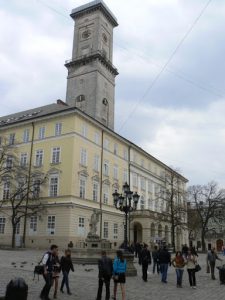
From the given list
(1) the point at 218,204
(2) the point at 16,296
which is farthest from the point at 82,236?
(2) the point at 16,296

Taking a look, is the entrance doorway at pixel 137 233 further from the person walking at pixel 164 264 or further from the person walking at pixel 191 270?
the person walking at pixel 191 270

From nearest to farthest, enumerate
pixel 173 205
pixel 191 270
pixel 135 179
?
pixel 191 270 < pixel 173 205 < pixel 135 179

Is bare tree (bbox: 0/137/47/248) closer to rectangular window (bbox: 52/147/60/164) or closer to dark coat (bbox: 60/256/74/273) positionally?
rectangular window (bbox: 52/147/60/164)

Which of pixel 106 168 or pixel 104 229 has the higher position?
pixel 106 168

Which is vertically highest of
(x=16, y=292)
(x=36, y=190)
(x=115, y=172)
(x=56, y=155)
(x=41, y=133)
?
(x=41, y=133)

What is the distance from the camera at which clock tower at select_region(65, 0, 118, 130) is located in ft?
224

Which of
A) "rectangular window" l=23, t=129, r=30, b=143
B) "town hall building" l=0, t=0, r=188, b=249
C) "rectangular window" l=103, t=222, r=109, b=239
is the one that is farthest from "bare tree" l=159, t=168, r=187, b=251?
"rectangular window" l=23, t=129, r=30, b=143

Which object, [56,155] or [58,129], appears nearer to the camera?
[56,155]

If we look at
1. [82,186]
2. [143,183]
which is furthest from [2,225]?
[143,183]

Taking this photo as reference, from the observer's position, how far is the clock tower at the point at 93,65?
68.4 metres

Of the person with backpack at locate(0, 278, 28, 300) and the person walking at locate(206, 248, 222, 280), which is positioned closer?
the person with backpack at locate(0, 278, 28, 300)

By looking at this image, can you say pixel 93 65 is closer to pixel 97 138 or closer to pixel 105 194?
pixel 97 138

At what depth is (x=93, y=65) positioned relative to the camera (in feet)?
228

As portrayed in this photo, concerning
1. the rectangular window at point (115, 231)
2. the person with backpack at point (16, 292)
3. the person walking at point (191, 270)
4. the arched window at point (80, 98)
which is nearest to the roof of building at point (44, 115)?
the arched window at point (80, 98)
